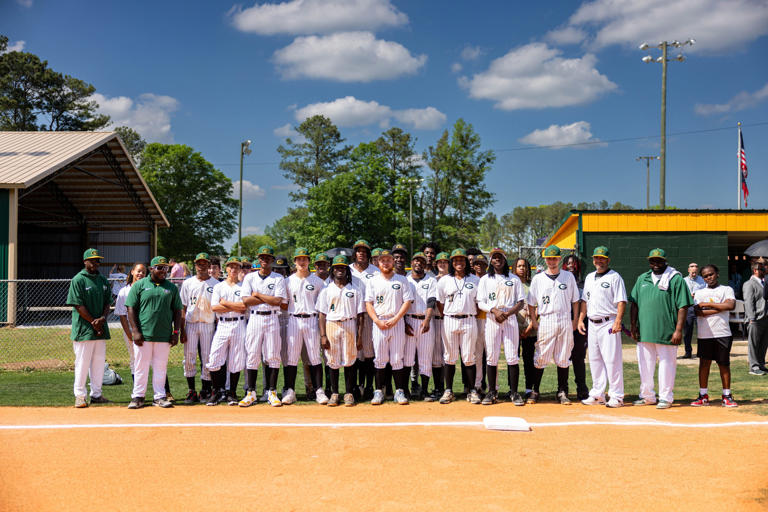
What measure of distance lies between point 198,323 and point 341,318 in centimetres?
206

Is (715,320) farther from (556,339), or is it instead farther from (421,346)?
(421,346)

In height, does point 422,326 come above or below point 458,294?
below

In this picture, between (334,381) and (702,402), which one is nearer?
(702,402)

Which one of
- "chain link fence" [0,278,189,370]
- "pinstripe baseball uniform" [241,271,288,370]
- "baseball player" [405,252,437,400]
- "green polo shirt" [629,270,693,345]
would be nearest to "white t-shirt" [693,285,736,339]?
"green polo shirt" [629,270,693,345]

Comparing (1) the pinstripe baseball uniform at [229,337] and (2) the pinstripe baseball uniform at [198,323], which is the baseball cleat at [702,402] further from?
(2) the pinstripe baseball uniform at [198,323]

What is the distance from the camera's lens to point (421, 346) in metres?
7.86

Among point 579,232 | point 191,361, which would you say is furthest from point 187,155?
point 191,361

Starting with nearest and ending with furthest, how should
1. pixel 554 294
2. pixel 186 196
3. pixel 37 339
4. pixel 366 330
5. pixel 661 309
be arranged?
pixel 661 309 → pixel 554 294 → pixel 366 330 → pixel 37 339 → pixel 186 196

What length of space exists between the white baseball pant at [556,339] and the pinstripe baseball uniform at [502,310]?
329 mm

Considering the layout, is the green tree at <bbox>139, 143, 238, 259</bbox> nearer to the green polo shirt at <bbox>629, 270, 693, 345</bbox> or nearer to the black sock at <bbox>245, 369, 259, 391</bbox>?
the black sock at <bbox>245, 369, 259, 391</bbox>

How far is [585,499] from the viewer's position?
4.18 meters

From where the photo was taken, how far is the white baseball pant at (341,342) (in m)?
7.57

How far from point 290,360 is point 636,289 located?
471 cm

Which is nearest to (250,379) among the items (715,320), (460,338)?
(460,338)
